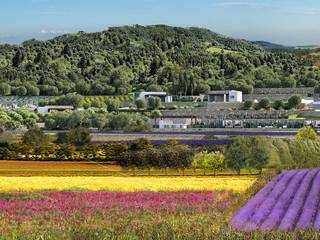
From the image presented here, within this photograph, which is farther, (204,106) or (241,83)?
(241,83)

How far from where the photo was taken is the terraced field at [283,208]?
17.3 m

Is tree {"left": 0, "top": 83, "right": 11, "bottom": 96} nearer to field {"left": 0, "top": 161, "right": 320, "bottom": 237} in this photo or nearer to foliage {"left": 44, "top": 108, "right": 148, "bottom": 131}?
foliage {"left": 44, "top": 108, "right": 148, "bottom": 131}

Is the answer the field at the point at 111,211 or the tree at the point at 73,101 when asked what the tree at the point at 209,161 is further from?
the tree at the point at 73,101

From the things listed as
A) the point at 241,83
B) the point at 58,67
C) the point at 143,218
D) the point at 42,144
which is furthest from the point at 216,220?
the point at 58,67

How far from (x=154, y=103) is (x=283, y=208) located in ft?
381

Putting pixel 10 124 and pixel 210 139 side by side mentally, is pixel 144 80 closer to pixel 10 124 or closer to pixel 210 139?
pixel 10 124

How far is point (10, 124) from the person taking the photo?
112 meters

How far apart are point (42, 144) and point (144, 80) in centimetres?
10510

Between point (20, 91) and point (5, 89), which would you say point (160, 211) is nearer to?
point (20, 91)

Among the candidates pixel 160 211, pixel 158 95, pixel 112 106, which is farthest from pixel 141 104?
pixel 160 211

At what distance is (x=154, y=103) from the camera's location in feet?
447

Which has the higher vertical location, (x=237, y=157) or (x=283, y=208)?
(x=283, y=208)

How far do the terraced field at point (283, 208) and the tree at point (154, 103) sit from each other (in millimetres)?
107603

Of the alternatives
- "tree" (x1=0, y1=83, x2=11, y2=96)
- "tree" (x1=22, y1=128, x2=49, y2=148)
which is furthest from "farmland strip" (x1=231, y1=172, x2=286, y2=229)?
"tree" (x1=0, y1=83, x2=11, y2=96)
